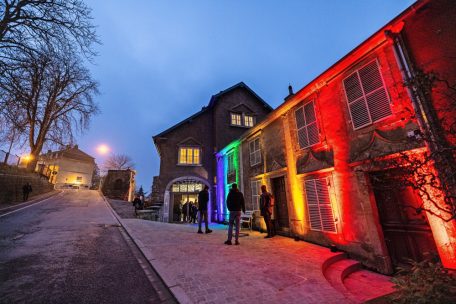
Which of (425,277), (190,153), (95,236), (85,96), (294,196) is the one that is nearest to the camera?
(425,277)

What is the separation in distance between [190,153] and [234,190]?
Answer: 33.6 ft

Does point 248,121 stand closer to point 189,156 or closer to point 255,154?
point 189,156

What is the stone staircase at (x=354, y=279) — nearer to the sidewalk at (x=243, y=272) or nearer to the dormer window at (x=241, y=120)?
the sidewalk at (x=243, y=272)

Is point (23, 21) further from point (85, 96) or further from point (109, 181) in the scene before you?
point (109, 181)

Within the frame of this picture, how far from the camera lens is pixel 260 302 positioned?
9.84 ft

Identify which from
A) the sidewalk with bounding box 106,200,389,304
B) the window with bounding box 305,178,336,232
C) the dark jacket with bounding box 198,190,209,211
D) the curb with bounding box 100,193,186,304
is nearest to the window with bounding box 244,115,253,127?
the dark jacket with bounding box 198,190,209,211

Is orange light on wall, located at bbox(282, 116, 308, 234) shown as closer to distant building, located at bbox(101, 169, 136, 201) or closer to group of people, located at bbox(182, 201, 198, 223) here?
group of people, located at bbox(182, 201, 198, 223)

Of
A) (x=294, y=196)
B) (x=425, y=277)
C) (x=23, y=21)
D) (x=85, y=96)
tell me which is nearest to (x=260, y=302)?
(x=425, y=277)

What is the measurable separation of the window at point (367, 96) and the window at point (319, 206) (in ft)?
7.53

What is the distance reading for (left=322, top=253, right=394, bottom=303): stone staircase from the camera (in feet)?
13.2

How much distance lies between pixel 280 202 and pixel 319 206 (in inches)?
103

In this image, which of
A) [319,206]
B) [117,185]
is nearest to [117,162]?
[117,185]

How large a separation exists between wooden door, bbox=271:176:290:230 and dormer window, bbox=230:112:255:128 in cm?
918

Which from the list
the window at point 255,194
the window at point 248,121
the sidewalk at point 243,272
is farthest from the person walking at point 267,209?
the window at point 248,121
